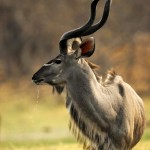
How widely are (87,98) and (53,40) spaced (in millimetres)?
28044

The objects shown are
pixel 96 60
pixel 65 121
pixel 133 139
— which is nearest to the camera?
pixel 133 139

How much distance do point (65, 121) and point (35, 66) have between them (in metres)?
11.4

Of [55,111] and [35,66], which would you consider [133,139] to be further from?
[35,66]

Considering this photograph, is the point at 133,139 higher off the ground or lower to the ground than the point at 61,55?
lower

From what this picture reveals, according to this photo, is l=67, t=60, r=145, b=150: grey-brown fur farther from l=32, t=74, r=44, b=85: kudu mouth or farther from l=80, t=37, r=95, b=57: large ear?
l=32, t=74, r=44, b=85: kudu mouth

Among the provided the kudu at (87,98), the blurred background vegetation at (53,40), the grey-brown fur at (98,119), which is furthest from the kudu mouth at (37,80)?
the blurred background vegetation at (53,40)

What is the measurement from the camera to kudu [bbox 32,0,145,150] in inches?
342

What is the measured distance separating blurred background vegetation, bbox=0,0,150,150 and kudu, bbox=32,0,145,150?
1960cm

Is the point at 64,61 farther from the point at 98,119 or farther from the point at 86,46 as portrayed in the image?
the point at 98,119

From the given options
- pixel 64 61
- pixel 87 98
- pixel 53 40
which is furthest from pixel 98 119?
pixel 53 40

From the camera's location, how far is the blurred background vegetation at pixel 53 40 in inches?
1251

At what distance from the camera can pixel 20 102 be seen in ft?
93.0

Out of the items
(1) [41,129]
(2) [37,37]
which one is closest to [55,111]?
(1) [41,129]

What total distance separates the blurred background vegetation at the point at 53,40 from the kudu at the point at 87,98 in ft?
64.3
